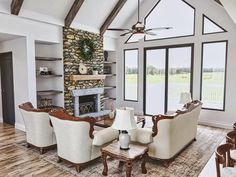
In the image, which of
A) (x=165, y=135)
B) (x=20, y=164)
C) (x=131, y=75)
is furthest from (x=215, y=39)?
(x=20, y=164)

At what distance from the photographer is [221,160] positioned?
197 centimetres

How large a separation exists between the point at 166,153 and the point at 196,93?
358 centimetres

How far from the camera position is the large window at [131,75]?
7913 millimetres

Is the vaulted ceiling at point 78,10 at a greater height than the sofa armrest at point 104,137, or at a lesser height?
greater

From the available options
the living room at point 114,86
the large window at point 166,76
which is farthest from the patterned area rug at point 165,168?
the large window at point 166,76

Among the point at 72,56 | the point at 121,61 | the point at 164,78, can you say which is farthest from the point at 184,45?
the point at 72,56

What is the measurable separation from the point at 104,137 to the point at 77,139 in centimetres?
52

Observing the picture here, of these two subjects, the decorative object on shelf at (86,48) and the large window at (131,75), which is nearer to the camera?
the decorative object on shelf at (86,48)

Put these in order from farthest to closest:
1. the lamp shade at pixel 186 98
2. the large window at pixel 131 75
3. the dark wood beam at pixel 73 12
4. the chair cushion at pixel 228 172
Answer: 1. the large window at pixel 131 75
2. the dark wood beam at pixel 73 12
3. the lamp shade at pixel 186 98
4. the chair cushion at pixel 228 172

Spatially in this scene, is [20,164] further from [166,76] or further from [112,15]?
[112,15]

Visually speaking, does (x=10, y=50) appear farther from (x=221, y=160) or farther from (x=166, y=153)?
(x=221, y=160)

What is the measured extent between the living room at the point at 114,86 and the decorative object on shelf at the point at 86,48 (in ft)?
0.12

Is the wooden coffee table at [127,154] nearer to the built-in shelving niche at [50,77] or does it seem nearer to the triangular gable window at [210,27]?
the built-in shelving niche at [50,77]

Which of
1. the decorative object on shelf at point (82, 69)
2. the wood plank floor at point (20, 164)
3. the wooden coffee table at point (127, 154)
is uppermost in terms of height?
the decorative object on shelf at point (82, 69)
